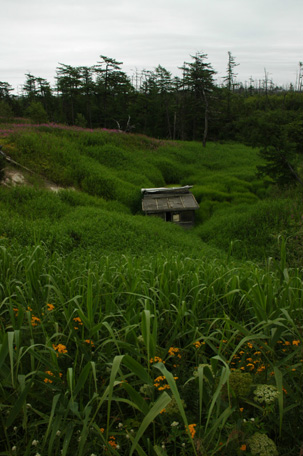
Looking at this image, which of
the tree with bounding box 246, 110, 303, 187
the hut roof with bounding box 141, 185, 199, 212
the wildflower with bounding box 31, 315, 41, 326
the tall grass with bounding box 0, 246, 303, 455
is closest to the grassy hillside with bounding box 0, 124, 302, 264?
the hut roof with bounding box 141, 185, 199, 212

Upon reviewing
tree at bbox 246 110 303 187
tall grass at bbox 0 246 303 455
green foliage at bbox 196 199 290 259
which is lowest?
green foliage at bbox 196 199 290 259

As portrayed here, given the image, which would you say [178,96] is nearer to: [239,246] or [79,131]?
[79,131]

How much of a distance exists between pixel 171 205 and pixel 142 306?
1413 cm

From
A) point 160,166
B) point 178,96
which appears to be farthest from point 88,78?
point 160,166

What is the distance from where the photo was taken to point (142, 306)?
3322 millimetres

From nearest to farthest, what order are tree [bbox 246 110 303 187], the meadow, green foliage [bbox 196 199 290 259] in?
the meadow → green foliage [bbox 196 199 290 259] → tree [bbox 246 110 303 187]

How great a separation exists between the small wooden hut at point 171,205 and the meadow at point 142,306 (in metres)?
0.72

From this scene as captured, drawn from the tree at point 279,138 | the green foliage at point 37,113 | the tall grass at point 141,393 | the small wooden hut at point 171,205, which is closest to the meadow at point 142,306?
the tall grass at point 141,393

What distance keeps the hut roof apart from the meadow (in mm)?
783

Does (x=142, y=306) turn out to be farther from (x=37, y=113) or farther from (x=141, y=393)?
(x=37, y=113)

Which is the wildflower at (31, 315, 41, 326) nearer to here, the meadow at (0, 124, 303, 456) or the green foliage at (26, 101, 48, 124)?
the meadow at (0, 124, 303, 456)

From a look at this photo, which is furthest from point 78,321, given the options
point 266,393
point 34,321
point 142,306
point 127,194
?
point 127,194

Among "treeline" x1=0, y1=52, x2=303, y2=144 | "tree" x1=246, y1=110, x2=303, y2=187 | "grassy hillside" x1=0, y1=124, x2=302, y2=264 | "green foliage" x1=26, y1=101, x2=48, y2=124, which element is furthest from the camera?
"treeline" x1=0, y1=52, x2=303, y2=144

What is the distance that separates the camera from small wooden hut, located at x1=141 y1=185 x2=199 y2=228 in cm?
1709
